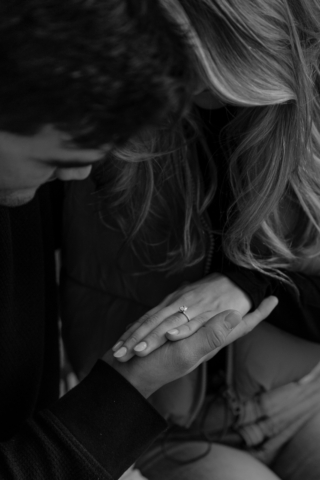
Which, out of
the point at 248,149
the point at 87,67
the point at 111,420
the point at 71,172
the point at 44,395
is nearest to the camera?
the point at 87,67

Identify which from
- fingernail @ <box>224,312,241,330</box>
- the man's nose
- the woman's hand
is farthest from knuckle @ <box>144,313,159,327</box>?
the man's nose

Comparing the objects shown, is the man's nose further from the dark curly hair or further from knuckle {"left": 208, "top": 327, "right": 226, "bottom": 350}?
knuckle {"left": 208, "top": 327, "right": 226, "bottom": 350}

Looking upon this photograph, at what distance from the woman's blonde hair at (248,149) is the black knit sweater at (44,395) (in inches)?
7.0

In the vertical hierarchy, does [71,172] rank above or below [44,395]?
above

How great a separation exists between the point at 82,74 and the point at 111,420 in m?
0.52

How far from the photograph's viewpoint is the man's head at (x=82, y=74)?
64 cm

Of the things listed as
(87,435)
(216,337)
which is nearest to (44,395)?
(87,435)

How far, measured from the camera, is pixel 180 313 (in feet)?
3.34

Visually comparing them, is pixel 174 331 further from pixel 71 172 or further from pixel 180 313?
pixel 71 172

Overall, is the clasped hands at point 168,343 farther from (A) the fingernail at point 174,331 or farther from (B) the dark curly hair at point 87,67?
(B) the dark curly hair at point 87,67

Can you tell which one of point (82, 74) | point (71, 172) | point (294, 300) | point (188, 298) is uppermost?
point (82, 74)

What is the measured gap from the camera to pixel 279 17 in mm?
871

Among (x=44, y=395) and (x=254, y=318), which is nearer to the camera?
(x=254, y=318)

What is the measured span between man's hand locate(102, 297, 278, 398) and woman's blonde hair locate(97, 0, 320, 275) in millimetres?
169
